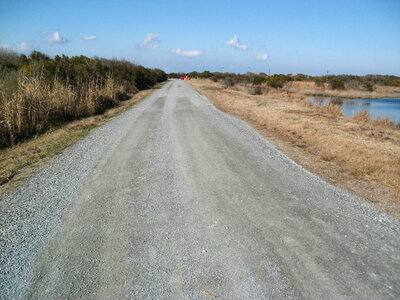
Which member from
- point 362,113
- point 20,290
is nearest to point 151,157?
point 20,290

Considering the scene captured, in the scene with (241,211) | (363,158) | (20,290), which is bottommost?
(20,290)

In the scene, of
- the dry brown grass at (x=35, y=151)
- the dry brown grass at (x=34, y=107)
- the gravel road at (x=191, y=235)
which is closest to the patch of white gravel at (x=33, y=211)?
the gravel road at (x=191, y=235)

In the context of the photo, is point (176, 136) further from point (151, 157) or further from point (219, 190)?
point (219, 190)

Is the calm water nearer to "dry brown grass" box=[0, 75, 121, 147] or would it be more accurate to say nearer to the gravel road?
the gravel road

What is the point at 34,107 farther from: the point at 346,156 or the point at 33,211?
the point at 346,156

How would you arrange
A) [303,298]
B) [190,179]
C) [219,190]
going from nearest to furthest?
[303,298] → [219,190] → [190,179]

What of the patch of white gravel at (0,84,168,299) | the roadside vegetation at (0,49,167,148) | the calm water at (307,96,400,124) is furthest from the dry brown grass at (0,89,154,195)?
the calm water at (307,96,400,124)

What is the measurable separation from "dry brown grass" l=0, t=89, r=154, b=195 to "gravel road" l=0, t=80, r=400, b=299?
20.5 inches

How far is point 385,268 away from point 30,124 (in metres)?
9.70

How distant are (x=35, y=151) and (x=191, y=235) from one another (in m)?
5.55

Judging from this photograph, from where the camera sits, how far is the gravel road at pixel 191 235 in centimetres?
242

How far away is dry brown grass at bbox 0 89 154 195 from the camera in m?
5.10

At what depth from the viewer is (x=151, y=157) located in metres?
5.96

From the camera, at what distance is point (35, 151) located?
668 centimetres
